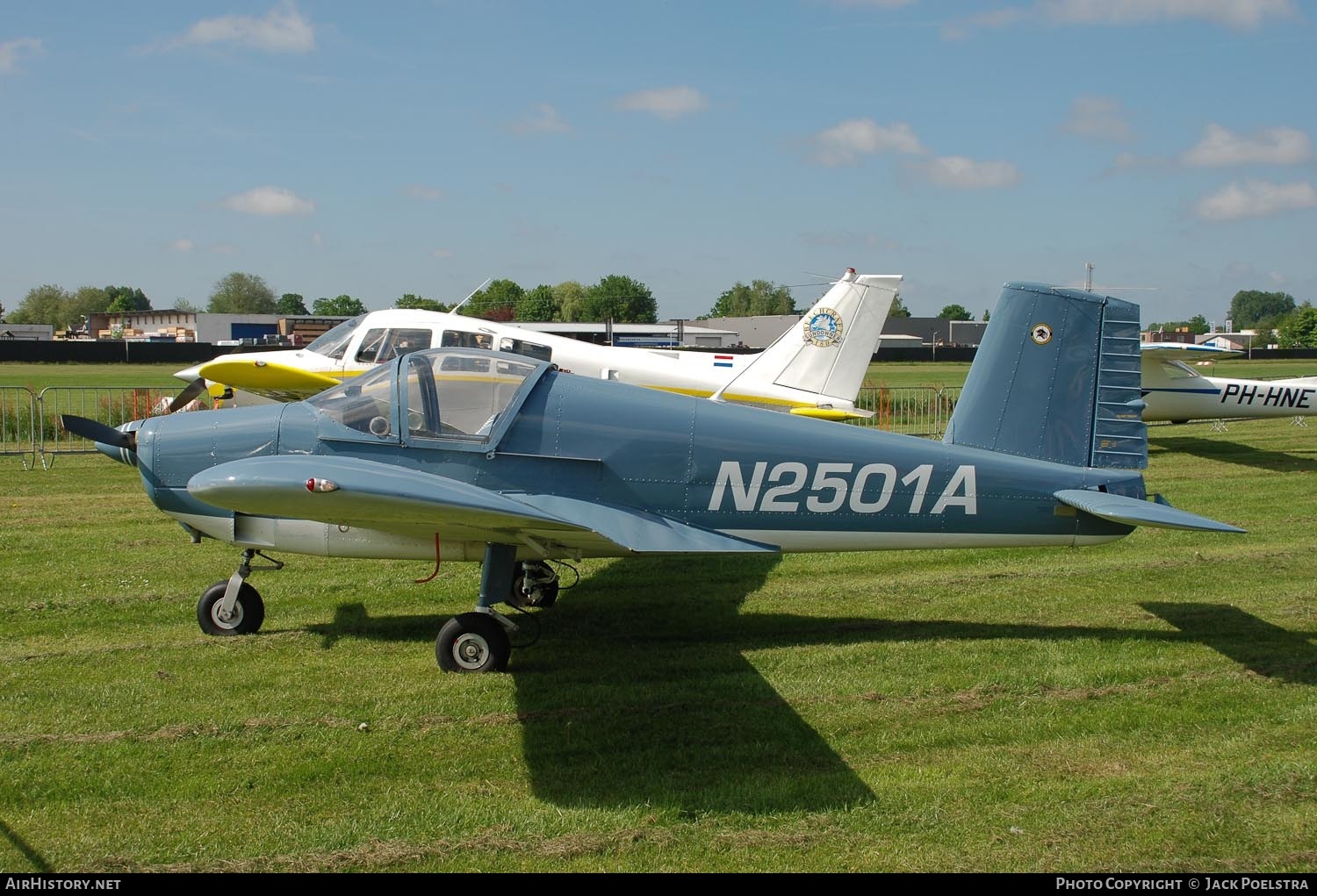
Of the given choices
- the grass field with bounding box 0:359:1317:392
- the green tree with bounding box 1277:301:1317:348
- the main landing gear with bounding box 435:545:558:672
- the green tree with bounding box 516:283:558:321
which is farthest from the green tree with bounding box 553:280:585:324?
the main landing gear with bounding box 435:545:558:672

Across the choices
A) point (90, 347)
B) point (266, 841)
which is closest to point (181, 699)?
point (266, 841)

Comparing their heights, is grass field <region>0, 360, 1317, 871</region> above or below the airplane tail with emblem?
below

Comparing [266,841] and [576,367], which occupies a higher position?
[576,367]

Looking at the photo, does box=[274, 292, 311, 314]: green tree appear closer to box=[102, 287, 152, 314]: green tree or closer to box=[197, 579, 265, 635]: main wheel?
box=[102, 287, 152, 314]: green tree

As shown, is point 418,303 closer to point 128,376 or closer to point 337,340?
Result: point 128,376

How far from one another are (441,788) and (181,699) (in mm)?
1947

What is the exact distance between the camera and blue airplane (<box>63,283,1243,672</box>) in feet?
20.8

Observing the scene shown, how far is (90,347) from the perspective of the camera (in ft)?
180

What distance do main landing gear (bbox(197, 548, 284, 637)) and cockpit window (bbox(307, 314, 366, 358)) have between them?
265 inches

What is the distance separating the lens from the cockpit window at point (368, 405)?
6355 mm

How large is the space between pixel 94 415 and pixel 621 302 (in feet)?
336

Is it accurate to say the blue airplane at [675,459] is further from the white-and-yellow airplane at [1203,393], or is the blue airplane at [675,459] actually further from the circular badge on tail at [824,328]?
the white-and-yellow airplane at [1203,393]

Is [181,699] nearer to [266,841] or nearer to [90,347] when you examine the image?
[266,841]
